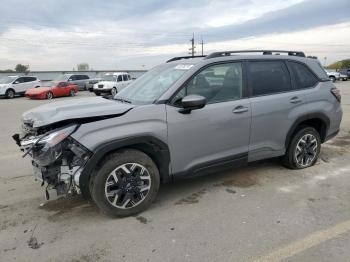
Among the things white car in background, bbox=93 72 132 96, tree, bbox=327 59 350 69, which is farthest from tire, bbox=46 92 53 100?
tree, bbox=327 59 350 69

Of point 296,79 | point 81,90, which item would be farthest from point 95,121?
point 81,90

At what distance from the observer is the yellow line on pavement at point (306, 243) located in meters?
3.01

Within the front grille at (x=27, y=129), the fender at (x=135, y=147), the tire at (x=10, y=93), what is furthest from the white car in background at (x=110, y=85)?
the fender at (x=135, y=147)

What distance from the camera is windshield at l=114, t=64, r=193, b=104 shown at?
13.8 feet

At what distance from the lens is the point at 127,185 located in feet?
12.4

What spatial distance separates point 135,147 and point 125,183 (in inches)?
16.2

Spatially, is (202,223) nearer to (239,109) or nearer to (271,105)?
(239,109)

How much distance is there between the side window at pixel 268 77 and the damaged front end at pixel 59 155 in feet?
8.02

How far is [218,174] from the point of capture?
17.0 ft

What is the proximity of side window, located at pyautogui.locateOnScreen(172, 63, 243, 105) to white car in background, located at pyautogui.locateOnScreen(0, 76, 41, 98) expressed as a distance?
78.4ft

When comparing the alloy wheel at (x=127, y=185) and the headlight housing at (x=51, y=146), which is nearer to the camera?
the headlight housing at (x=51, y=146)

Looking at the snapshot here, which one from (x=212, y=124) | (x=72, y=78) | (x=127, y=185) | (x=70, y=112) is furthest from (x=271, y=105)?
(x=72, y=78)

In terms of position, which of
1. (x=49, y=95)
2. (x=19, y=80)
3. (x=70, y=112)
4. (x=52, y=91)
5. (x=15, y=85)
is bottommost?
(x=49, y=95)

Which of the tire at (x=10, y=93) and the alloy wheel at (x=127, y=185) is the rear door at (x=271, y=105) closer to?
the alloy wheel at (x=127, y=185)
